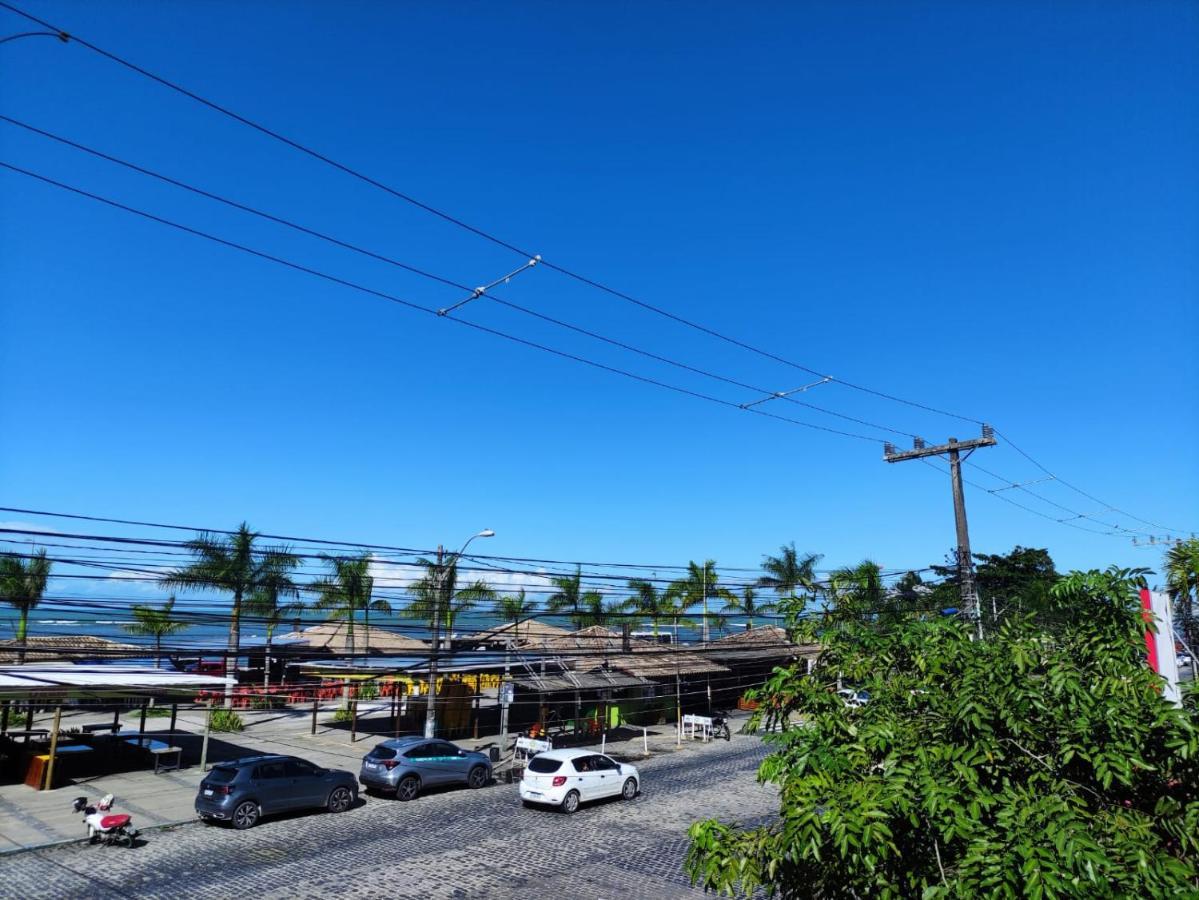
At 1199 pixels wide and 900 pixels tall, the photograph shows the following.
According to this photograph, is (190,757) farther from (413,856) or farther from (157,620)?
(413,856)

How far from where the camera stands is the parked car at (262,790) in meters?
19.1

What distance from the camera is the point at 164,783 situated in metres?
24.5

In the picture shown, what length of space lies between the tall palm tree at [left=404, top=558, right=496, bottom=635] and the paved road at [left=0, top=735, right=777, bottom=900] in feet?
20.0

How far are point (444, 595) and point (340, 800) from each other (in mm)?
9044

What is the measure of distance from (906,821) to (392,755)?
20.3 metres

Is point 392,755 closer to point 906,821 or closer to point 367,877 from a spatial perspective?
point 367,877

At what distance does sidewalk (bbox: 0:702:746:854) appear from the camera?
1948 cm

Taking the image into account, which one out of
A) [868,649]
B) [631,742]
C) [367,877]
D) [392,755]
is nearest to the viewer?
[868,649]

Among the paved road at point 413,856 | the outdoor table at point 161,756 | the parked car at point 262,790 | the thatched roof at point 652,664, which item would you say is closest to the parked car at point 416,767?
the paved road at point 413,856

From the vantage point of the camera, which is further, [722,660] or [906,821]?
[722,660]

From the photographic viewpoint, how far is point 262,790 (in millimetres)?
19547

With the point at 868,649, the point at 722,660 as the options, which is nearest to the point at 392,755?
the point at 868,649

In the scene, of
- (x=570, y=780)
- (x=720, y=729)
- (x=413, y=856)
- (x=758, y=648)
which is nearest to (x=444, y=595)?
(x=570, y=780)

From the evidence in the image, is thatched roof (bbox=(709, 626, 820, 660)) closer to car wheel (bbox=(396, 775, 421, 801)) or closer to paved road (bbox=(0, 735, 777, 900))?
paved road (bbox=(0, 735, 777, 900))
